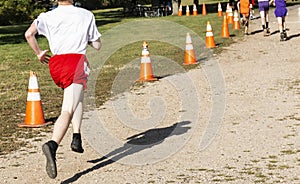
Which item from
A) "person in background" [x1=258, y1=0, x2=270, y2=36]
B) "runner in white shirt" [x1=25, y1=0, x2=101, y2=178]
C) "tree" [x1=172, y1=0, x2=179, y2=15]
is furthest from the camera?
"tree" [x1=172, y1=0, x2=179, y2=15]

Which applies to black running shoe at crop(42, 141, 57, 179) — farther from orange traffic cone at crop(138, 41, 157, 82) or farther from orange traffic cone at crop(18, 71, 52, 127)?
orange traffic cone at crop(138, 41, 157, 82)

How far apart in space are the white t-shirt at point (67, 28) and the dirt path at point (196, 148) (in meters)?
1.32

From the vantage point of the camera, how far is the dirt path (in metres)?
6.66

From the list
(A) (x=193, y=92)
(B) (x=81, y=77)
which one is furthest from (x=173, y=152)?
(A) (x=193, y=92)

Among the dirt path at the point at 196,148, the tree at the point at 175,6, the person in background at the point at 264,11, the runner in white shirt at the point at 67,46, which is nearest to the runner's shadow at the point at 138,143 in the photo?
the dirt path at the point at 196,148

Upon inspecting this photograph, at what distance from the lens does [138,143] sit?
8227 mm

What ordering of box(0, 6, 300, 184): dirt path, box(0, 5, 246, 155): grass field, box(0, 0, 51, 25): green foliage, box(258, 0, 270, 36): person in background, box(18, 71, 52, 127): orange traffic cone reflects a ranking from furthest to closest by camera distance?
box(0, 0, 51, 25): green foliage < box(258, 0, 270, 36): person in background < box(18, 71, 52, 127): orange traffic cone < box(0, 5, 246, 155): grass field < box(0, 6, 300, 184): dirt path

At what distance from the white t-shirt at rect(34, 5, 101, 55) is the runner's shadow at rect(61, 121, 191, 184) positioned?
1285mm

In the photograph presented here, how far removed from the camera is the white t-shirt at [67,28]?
6898mm

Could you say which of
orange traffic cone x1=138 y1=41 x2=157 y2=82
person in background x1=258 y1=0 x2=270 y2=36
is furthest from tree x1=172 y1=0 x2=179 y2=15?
orange traffic cone x1=138 y1=41 x2=157 y2=82

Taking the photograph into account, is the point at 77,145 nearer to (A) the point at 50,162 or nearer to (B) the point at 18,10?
(A) the point at 50,162

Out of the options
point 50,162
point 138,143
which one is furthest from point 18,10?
point 50,162

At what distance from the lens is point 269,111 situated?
978 cm

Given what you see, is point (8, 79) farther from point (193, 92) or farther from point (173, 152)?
point (173, 152)
